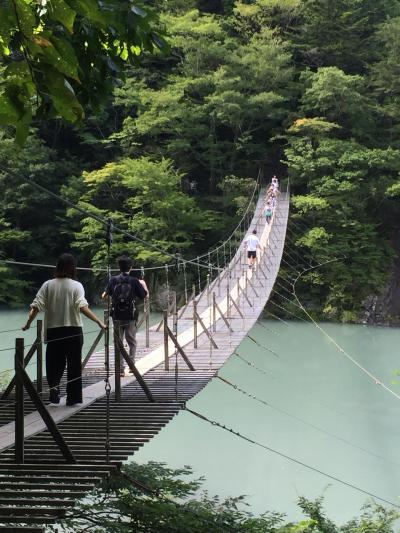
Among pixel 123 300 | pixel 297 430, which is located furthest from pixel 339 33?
pixel 123 300

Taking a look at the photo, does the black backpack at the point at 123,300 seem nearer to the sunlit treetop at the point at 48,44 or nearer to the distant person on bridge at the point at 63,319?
the distant person on bridge at the point at 63,319

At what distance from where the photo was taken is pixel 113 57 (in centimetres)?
138

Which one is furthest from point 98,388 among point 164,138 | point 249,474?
point 164,138

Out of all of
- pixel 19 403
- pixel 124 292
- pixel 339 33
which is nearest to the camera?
pixel 19 403

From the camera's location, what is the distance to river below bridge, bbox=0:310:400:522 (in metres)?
5.30

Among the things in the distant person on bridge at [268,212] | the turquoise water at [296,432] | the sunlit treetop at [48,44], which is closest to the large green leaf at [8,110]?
the sunlit treetop at [48,44]

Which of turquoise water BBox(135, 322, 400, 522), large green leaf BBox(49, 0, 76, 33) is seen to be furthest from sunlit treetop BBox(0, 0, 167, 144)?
turquoise water BBox(135, 322, 400, 522)

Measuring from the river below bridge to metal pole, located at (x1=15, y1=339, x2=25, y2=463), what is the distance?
2.20 metres

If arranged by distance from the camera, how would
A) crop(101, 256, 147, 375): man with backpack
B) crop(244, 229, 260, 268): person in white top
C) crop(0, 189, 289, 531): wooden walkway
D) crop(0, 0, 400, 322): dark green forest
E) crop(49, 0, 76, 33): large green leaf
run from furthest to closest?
crop(0, 0, 400, 322): dark green forest < crop(244, 229, 260, 268): person in white top < crop(101, 256, 147, 375): man with backpack < crop(0, 189, 289, 531): wooden walkway < crop(49, 0, 76, 33): large green leaf

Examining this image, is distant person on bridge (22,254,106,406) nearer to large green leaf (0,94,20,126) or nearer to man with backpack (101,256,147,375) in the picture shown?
man with backpack (101,256,147,375)

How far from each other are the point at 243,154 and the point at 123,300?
1059cm

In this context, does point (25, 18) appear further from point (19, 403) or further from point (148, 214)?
point (148, 214)

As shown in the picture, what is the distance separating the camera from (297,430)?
680cm

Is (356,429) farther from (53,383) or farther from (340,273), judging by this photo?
(340,273)
